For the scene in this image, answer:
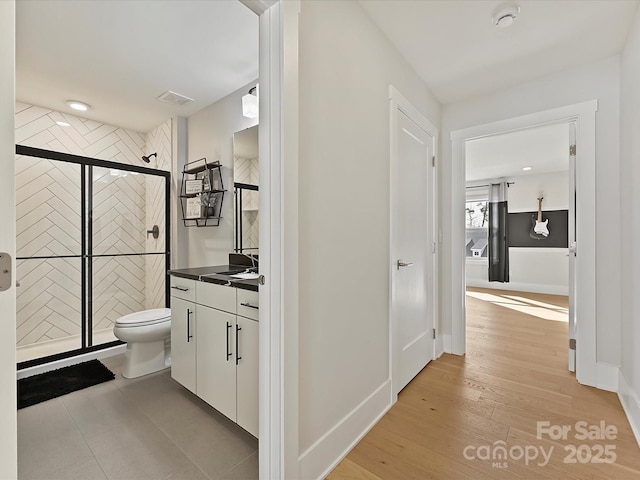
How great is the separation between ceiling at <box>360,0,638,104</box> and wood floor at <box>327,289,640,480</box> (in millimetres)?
2416

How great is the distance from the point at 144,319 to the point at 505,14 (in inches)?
127

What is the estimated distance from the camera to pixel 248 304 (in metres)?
1.53

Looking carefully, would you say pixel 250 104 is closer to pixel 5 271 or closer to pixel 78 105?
pixel 78 105

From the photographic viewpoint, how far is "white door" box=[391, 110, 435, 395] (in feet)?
6.77

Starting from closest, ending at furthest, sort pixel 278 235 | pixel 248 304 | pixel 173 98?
pixel 278 235 → pixel 248 304 → pixel 173 98

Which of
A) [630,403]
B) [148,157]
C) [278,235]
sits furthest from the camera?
[148,157]

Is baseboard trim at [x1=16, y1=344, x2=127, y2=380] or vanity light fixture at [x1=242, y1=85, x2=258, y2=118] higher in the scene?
vanity light fixture at [x1=242, y1=85, x2=258, y2=118]

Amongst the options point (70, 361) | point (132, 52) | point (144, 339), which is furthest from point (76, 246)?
point (132, 52)

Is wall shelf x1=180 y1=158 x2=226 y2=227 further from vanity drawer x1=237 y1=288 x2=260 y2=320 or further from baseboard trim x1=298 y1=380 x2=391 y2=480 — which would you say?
baseboard trim x1=298 y1=380 x2=391 y2=480

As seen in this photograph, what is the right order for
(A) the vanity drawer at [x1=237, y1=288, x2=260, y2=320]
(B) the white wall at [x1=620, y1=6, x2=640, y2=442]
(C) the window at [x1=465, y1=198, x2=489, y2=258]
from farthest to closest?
(C) the window at [x1=465, y1=198, x2=489, y2=258]
(B) the white wall at [x1=620, y1=6, x2=640, y2=442]
(A) the vanity drawer at [x1=237, y1=288, x2=260, y2=320]

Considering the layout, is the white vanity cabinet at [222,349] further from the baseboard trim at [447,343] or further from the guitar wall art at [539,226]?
the guitar wall art at [539,226]

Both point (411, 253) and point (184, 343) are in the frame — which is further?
point (411, 253)

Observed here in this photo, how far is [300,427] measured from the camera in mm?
1305

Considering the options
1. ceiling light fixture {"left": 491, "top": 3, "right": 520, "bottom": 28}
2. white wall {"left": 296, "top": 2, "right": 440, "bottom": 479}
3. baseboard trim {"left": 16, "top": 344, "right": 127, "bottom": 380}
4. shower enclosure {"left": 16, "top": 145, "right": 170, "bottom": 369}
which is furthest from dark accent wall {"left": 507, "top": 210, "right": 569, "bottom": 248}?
baseboard trim {"left": 16, "top": 344, "right": 127, "bottom": 380}
